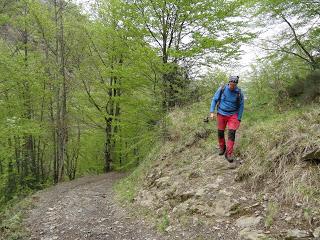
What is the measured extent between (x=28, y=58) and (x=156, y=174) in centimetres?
1012

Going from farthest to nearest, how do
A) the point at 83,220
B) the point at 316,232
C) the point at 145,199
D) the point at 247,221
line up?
1. the point at 145,199
2. the point at 83,220
3. the point at 247,221
4. the point at 316,232

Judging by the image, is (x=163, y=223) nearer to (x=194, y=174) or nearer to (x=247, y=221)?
(x=194, y=174)

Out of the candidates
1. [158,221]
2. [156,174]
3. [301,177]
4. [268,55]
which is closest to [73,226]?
[158,221]

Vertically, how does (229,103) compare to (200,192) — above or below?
above

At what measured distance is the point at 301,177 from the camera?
17.8 ft

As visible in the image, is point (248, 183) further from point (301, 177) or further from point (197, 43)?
point (197, 43)

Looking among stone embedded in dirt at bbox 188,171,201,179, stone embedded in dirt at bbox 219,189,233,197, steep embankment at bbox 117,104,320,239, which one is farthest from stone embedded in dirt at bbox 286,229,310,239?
stone embedded in dirt at bbox 188,171,201,179

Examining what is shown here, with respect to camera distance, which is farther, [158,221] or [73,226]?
[73,226]

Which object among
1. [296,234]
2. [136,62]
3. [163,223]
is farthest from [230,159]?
[136,62]

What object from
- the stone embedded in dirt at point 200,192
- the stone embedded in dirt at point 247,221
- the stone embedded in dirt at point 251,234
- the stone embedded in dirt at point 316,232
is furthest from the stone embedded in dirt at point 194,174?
the stone embedded in dirt at point 316,232

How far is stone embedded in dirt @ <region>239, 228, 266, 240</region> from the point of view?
16.0ft

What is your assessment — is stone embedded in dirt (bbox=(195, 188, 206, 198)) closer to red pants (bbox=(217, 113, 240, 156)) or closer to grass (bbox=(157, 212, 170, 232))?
grass (bbox=(157, 212, 170, 232))

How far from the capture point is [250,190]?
613 centimetres

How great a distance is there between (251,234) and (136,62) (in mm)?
8802
